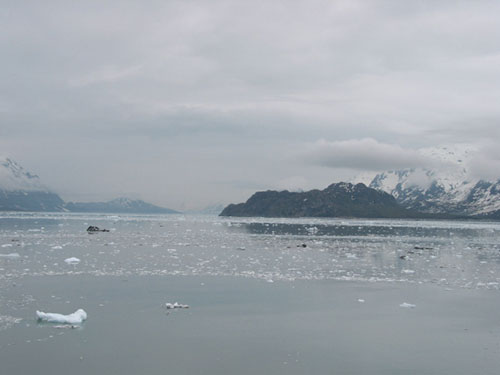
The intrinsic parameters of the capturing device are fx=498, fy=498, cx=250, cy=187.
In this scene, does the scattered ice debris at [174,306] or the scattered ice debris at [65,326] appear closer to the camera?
the scattered ice debris at [65,326]

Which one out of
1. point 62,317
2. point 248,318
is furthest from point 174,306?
point 62,317

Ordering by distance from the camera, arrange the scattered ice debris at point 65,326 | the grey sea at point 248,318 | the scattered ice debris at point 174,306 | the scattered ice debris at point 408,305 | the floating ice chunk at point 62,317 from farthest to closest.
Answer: the scattered ice debris at point 408,305 < the scattered ice debris at point 174,306 < the floating ice chunk at point 62,317 < the scattered ice debris at point 65,326 < the grey sea at point 248,318

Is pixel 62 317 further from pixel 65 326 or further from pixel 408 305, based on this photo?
pixel 408 305

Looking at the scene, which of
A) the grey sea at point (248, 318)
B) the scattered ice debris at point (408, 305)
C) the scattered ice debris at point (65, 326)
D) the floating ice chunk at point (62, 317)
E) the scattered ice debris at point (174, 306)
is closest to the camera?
the grey sea at point (248, 318)

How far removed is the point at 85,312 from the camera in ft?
57.7

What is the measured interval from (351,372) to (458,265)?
85.4 ft

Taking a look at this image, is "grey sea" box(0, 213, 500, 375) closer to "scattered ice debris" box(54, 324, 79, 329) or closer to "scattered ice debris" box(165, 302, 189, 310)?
"scattered ice debris" box(54, 324, 79, 329)

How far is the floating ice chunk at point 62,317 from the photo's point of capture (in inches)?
651

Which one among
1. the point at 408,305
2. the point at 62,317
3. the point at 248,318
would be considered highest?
the point at 62,317

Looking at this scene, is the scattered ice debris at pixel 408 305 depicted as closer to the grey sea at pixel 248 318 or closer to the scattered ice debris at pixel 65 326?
the grey sea at pixel 248 318

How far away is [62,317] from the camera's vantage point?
1662 cm

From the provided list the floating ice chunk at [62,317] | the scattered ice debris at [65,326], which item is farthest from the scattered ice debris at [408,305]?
the scattered ice debris at [65,326]

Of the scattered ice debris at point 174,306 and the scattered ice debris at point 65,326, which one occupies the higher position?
the scattered ice debris at point 174,306

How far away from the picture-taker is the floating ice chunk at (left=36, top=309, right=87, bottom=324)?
16531mm
